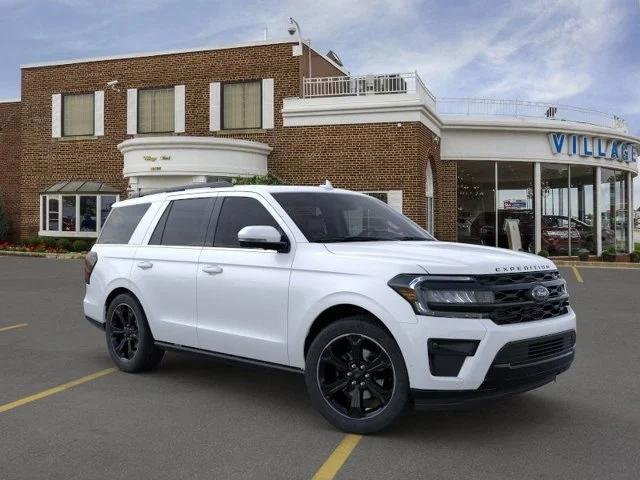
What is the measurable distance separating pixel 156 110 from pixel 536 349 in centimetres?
2257

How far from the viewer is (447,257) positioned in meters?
4.55

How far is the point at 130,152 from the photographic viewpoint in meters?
22.2

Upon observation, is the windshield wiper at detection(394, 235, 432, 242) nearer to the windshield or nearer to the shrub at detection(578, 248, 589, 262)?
the windshield

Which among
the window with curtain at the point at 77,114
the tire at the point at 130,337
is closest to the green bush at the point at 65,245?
the window with curtain at the point at 77,114

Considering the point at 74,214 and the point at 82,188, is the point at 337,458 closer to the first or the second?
the point at 82,188

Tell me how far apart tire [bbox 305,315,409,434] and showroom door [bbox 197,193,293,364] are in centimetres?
43

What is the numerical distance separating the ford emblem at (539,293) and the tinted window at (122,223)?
158 inches

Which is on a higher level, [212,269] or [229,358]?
A: [212,269]

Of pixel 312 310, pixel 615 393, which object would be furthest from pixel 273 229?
pixel 615 393

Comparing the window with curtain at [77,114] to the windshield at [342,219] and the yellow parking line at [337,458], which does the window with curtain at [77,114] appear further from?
the yellow parking line at [337,458]

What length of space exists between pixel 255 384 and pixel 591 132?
74.6 feet

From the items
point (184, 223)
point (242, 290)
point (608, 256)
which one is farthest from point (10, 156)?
point (242, 290)

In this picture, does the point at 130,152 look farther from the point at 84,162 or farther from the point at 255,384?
the point at 255,384

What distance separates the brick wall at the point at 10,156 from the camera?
28.6 meters
